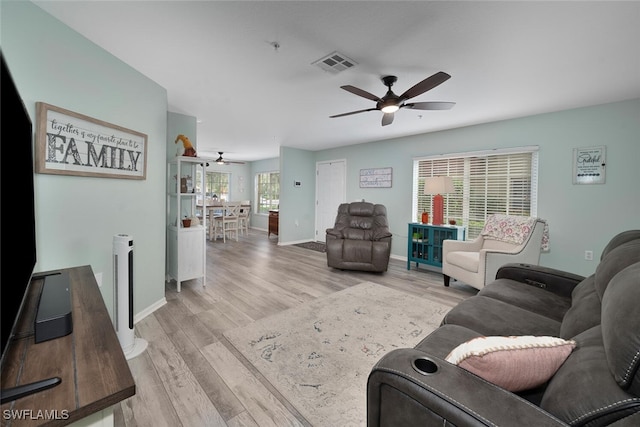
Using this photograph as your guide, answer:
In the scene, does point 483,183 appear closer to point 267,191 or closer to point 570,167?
point 570,167

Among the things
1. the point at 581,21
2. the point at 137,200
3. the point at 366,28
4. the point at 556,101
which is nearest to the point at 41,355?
the point at 137,200

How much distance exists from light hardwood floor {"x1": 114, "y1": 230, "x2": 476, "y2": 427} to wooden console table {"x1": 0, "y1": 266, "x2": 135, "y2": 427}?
34.4 inches

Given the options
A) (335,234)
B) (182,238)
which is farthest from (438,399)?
(335,234)

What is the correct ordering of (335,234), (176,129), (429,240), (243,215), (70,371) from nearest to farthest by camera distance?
1. (70,371)
2. (176,129)
3. (429,240)
4. (335,234)
5. (243,215)

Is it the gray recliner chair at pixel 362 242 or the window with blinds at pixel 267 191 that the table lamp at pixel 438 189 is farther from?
the window with blinds at pixel 267 191

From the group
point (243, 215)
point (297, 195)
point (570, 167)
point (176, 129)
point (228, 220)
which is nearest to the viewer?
point (570, 167)

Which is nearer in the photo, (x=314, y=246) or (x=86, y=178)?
(x=86, y=178)

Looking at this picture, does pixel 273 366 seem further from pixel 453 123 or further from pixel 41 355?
pixel 453 123

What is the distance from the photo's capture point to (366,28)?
1848 millimetres

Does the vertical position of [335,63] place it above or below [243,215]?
above

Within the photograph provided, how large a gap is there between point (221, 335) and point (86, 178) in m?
1.60

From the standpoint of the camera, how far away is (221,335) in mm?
2236

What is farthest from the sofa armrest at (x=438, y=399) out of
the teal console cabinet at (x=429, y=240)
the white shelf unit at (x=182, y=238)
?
the teal console cabinet at (x=429, y=240)

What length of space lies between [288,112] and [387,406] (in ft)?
11.7
